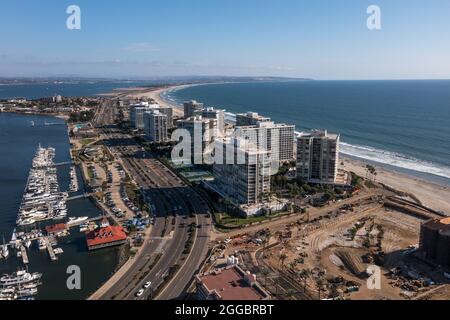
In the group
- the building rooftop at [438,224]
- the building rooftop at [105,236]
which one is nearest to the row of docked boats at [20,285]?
the building rooftop at [105,236]

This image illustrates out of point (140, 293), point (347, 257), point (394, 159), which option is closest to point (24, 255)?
point (140, 293)

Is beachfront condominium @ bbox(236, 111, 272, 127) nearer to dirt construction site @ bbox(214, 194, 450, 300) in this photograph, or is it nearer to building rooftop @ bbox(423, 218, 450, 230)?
dirt construction site @ bbox(214, 194, 450, 300)

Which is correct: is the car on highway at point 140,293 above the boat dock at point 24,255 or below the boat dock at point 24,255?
below

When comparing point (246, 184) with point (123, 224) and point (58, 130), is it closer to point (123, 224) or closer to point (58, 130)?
point (123, 224)

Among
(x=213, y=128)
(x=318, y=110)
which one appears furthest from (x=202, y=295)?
(x=318, y=110)

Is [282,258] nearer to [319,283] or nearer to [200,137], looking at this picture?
[319,283]

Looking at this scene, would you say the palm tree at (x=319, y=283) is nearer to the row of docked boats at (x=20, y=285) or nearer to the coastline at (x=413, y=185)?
the row of docked boats at (x=20, y=285)
